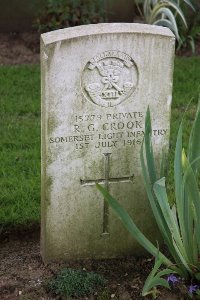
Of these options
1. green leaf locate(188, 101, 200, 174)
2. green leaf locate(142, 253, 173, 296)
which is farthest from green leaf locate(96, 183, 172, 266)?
green leaf locate(188, 101, 200, 174)

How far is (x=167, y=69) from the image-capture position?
356 centimetres

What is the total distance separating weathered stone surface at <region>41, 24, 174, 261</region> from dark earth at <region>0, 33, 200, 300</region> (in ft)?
0.26

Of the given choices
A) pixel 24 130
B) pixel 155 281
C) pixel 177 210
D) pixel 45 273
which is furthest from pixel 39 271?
pixel 24 130

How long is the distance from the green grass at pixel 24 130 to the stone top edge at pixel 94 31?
1.32 meters

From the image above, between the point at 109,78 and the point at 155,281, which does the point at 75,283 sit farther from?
the point at 109,78

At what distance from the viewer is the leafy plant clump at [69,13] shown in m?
7.22

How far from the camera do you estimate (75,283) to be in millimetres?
3592

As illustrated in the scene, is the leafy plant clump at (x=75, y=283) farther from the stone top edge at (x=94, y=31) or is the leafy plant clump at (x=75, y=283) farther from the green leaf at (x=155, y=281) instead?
the stone top edge at (x=94, y=31)

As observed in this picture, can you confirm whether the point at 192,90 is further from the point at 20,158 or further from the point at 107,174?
the point at 107,174

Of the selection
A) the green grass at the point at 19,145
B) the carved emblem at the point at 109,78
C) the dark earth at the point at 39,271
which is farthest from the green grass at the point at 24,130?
the carved emblem at the point at 109,78

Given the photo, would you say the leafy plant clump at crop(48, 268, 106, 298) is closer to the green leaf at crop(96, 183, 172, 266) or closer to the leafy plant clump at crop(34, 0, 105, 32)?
the green leaf at crop(96, 183, 172, 266)

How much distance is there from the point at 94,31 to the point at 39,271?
1.30m

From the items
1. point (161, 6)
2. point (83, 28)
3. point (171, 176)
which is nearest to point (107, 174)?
point (83, 28)

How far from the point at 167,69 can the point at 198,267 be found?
999 millimetres
